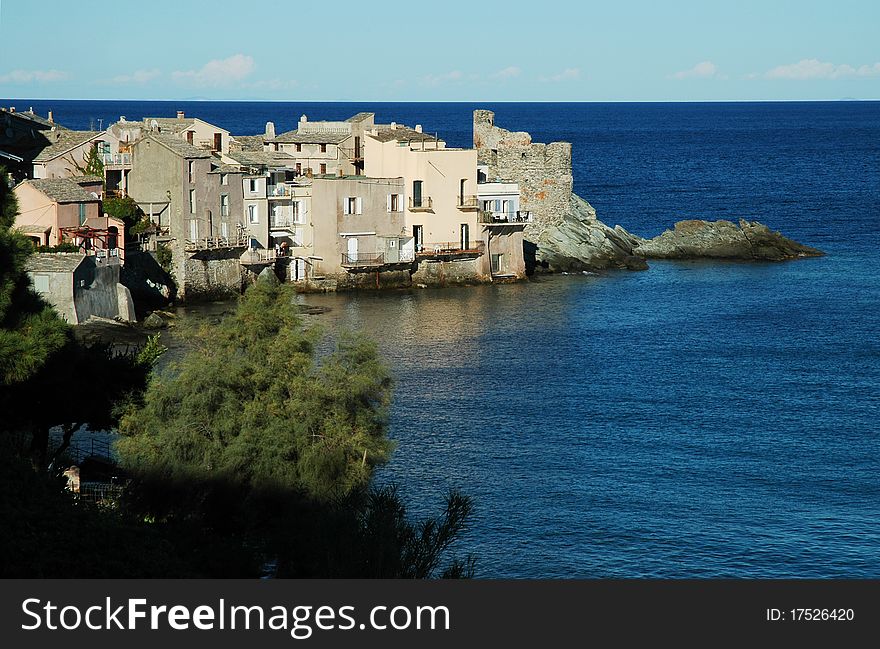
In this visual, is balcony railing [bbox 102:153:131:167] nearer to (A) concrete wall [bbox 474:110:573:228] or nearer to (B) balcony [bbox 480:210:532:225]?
(B) balcony [bbox 480:210:532:225]

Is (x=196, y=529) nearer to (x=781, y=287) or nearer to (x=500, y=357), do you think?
(x=500, y=357)

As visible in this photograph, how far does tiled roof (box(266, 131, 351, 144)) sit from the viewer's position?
66.8 m

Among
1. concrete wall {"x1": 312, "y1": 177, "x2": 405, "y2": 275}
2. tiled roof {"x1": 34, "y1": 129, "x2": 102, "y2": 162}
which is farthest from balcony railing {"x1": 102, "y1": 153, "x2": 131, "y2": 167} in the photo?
concrete wall {"x1": 312, "y1": 177, "x2": 405, "y2": 275}

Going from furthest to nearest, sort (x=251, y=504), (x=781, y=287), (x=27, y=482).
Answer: (x=781, y=287) < (x=251, y=504) < (x=27, y=482)

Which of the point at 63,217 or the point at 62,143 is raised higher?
the point at 62,143

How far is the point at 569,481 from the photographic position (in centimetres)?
3077

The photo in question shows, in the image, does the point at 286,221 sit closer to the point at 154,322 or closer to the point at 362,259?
the point at 362,259

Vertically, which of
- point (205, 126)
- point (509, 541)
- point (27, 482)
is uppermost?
point (205, 126)

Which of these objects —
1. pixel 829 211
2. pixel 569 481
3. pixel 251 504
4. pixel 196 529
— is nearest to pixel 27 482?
pixel 196 529

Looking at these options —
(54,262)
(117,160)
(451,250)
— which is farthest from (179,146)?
(451,250)

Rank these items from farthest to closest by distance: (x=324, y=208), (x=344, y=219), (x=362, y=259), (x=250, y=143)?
(x=250, y=143) → (x=362, y=259) → (x=344, y=219) → (x=324, y=208)

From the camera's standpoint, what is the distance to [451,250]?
6328 centimetres

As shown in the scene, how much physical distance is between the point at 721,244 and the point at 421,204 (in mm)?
18456

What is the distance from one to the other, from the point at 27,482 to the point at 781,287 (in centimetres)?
5123
